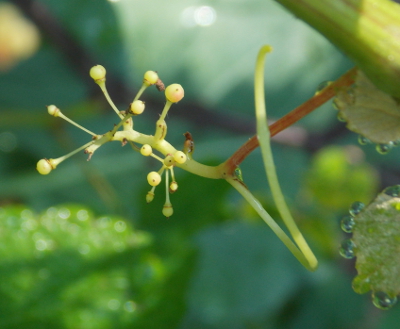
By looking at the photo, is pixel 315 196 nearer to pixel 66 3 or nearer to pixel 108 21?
pixel 108 21

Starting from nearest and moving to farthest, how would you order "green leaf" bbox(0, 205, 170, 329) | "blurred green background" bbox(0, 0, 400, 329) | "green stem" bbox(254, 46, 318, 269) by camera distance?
"green stem" bbox(254, 46, 318, 269) < "green leaf" bbox(0, 205, 170, 329) < "blurred green background" bbox(0, 0, 400, 329)

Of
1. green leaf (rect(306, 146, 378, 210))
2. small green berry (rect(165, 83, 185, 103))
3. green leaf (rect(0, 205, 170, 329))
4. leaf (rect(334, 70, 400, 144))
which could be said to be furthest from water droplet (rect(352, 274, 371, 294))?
green leaf (rect(306, 146, 378, 210))

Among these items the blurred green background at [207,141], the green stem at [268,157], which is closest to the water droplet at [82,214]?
the blurred green background at [207,141]

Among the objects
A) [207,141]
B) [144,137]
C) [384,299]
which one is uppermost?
[144,137]

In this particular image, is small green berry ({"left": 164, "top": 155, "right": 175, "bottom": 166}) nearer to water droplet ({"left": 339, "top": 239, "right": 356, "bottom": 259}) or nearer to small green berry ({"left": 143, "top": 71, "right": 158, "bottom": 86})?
small green berry ({"left": 143, "top": 71, "right": 158, "bottom": 86})

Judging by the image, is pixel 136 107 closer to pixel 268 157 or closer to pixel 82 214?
pixel 268 157

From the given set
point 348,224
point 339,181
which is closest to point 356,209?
point 348,224

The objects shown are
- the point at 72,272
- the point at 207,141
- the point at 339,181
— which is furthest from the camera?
the point at 207,141

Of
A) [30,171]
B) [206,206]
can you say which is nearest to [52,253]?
[206,206]
